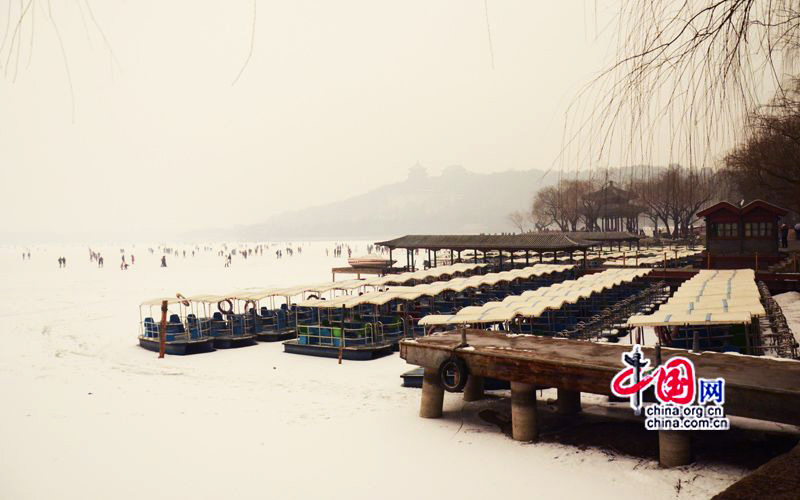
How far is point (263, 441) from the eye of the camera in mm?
12758

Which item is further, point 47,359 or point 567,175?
point 47,359

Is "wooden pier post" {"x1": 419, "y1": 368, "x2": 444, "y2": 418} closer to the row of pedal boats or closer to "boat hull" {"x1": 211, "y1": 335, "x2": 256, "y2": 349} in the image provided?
the row of pedal boats

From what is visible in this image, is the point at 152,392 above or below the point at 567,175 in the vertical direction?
below

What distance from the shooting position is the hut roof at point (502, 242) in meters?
39.8

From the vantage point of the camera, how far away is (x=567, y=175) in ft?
15.7

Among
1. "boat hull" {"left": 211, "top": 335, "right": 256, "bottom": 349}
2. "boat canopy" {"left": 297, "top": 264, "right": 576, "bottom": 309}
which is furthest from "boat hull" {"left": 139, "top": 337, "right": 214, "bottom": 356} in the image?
"boat canopy" {"left": 297, "top": 264, "right": 576, "bottom": 309}

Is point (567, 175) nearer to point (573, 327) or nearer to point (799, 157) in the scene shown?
point (799, 157)

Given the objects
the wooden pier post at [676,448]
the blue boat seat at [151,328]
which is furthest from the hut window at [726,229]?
the blue boat seat at [151,328]

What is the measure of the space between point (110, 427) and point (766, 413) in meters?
13.8

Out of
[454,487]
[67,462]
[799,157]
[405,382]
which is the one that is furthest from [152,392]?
[799,157]

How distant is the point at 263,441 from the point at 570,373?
6.82 m

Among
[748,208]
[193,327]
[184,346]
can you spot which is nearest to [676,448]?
[184,346]

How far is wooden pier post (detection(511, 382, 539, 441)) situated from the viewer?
11.0m

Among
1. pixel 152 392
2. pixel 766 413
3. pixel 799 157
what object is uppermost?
pixel 799 157
